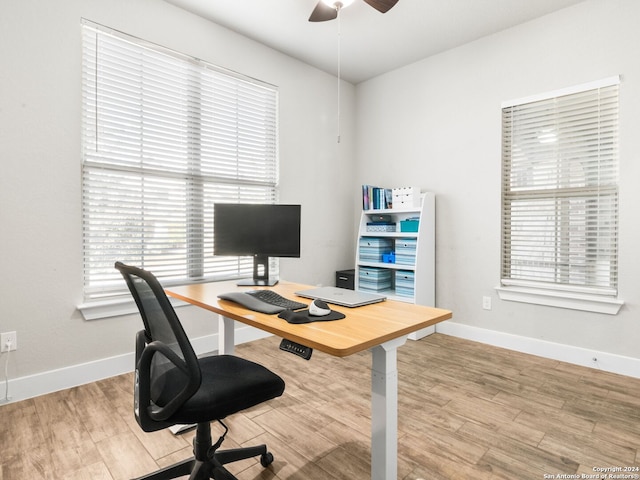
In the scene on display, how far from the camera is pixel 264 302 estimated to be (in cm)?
161

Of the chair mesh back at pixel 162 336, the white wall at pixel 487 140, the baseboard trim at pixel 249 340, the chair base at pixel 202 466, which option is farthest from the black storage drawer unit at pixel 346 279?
the chair mesh back at pixel 162 336

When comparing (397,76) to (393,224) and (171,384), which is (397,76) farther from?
(171,384)

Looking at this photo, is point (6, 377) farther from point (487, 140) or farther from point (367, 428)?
point (487, 140)

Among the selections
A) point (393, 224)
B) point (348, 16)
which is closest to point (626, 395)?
point (393, 224)

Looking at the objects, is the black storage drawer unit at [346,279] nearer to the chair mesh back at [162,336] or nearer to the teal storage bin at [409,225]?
the teal storage bin at [409,225]

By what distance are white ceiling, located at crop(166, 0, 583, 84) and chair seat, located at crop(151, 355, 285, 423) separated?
270cm

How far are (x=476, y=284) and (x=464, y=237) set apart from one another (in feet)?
1.50

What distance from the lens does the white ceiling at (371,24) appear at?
281cm

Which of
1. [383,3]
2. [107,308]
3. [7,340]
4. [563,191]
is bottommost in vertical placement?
[7,340]

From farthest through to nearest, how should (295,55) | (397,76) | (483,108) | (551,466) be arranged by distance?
(397,76) → (295,55) → (483,108) → (551,466)

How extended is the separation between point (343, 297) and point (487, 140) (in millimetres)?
2430

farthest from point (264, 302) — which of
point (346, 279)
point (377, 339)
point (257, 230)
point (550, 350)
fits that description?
point (550, 350)

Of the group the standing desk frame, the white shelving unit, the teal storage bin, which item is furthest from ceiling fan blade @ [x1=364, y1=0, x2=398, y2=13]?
the standing desk frame

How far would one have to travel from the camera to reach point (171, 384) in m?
1.23
